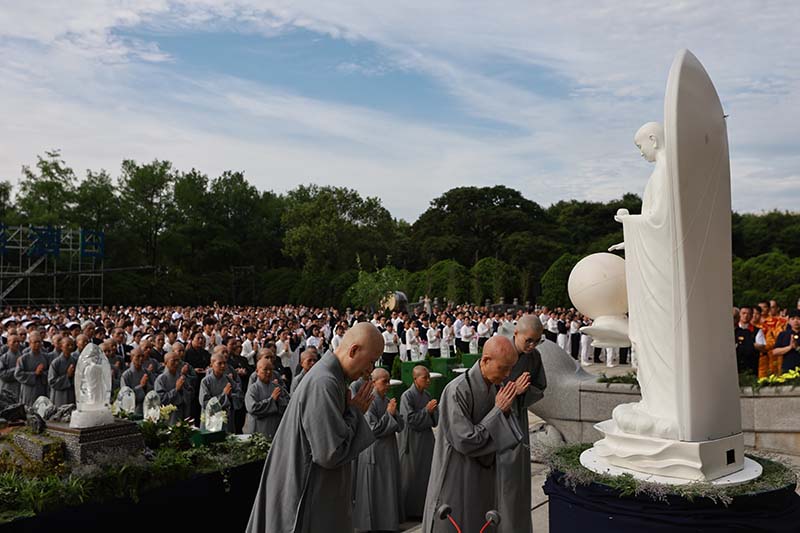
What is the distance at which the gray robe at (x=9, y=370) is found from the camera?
12.7 metres

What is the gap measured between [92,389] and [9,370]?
7892 mm

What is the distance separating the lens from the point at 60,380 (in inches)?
464

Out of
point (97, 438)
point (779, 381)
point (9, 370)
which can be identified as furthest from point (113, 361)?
point (779, 381)

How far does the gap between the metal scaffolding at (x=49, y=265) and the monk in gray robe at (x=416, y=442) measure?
3766cm

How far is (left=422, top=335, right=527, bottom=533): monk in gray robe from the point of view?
5.23 metres

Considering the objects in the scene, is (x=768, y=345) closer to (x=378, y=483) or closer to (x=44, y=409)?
(x=378, y=483)

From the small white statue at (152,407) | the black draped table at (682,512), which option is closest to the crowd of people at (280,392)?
the small white statue at (152,407)

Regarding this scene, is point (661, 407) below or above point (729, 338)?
below

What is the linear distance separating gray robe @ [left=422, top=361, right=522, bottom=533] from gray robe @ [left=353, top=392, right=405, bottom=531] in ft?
8.53

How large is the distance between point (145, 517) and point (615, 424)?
3928 mm

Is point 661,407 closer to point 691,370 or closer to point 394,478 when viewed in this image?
point 691,370

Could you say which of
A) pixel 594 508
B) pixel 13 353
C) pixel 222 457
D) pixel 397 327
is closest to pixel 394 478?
pixel 222 457

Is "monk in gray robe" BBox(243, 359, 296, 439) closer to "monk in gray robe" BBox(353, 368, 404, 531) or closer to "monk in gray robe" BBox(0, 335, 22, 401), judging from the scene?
"monk in gray robe" BBox(353, 368, 404, 531)

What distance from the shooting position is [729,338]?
5.61 meters
